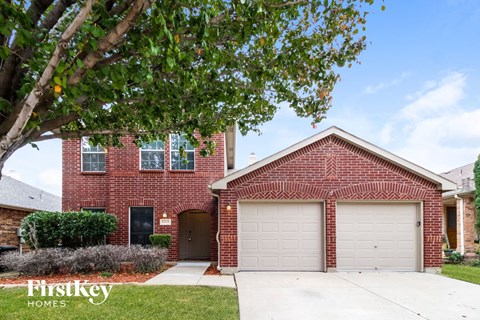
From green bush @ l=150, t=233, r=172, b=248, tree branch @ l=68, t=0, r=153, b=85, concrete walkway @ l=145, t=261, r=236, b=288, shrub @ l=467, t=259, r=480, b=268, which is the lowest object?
shrub @ l=467, t=259, r=480, b=268

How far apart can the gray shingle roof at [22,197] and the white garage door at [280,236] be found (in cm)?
1019

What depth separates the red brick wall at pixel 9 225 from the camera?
14.0 metres

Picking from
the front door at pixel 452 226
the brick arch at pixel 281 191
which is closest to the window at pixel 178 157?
the brick arch at pixel 281 191

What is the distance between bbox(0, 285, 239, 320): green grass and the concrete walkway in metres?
0.76

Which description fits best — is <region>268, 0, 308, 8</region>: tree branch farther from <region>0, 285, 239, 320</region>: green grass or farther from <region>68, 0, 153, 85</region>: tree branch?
<region>0, 285, 239, 320</region>: green grass

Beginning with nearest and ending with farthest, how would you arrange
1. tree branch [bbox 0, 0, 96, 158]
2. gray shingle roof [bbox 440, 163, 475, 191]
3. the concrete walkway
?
tree branch [bbox 0, 0, 96, 158] → the concrete walkway → gray shingle roof [bbox 440, 163, 475, 191]

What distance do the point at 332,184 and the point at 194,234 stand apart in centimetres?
683

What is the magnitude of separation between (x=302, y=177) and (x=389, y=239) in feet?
10.9

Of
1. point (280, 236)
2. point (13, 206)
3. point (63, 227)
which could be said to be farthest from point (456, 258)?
point (13, 206)

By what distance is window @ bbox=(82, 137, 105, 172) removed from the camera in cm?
1348

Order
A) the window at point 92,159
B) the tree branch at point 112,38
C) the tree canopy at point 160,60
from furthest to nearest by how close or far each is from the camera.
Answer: the window at point 92,159
the tree canopy at point 160,60
the tree branch at point 112,38

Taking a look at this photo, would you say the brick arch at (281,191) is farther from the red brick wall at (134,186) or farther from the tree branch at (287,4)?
the tree branch at (287,4)

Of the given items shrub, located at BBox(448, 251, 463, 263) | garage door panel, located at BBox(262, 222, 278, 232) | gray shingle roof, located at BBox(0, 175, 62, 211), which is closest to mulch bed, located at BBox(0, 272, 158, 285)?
garage door panel, located at BBox(262, 222, 278, 232)

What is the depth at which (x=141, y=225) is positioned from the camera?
13148 millimetres
